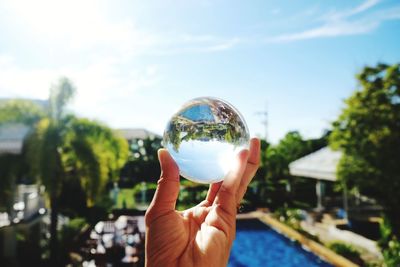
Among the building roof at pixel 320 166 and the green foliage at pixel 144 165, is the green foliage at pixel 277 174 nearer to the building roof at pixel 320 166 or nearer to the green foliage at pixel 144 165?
the building roof at pixel 320 166

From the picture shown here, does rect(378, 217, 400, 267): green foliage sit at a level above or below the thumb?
below

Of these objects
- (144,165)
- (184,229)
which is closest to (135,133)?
(144,165)

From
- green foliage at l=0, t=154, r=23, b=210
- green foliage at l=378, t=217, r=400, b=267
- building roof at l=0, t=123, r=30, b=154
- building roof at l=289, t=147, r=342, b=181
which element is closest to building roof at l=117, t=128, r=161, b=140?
building roof at l=289, t=147, r=342, b=181

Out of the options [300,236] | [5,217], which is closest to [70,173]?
[5,217]

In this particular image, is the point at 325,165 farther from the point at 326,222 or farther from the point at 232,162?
the point at 232,162

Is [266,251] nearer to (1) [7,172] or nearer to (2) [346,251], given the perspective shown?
(2) [346,251]

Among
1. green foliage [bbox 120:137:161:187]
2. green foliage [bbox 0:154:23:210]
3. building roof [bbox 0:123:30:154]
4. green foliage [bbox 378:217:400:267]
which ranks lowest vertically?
green foliage [bbox 120:137:161:187]

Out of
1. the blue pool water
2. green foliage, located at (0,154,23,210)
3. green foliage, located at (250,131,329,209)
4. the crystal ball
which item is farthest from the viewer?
green foliage, located at (250,131,329,209)

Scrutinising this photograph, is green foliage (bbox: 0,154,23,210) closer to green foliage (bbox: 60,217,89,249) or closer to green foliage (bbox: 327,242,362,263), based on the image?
green foliage (bbox: 60,217,89,249)
